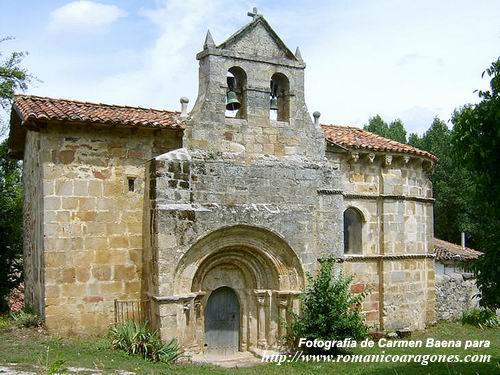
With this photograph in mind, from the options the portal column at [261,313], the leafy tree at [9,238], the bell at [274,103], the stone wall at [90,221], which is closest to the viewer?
the stone wall at [90,221]

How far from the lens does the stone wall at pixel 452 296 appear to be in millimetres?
19859

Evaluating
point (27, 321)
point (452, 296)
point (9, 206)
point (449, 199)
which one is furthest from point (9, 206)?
point (449, 199)

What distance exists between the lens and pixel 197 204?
13398mm

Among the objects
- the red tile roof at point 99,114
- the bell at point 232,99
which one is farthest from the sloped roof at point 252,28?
the red tile roof at point 99,114

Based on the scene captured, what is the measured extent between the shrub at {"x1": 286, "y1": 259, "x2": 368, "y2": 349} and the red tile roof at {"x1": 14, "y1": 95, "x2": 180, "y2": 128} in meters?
5.11

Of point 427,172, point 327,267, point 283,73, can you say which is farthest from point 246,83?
point 427,172

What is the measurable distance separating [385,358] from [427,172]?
7777 millimetres

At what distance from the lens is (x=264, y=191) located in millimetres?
14211

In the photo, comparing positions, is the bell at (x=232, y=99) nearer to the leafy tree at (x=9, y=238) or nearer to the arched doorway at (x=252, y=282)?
the arched doorway at (x=252, y=282)

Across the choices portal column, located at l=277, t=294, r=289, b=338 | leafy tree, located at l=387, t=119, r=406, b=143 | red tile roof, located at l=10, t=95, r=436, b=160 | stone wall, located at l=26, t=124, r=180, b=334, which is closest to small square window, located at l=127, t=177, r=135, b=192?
stone wall, located at l=26, t=124, r=180, b=334

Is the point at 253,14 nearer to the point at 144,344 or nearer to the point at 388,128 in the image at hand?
the point at 144,344

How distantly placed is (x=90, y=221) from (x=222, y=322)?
4051 mm

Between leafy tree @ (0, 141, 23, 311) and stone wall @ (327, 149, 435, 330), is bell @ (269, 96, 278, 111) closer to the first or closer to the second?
stone wall @ (327, 149, 435, 330)

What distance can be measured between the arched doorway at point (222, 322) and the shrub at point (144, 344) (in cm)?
169
